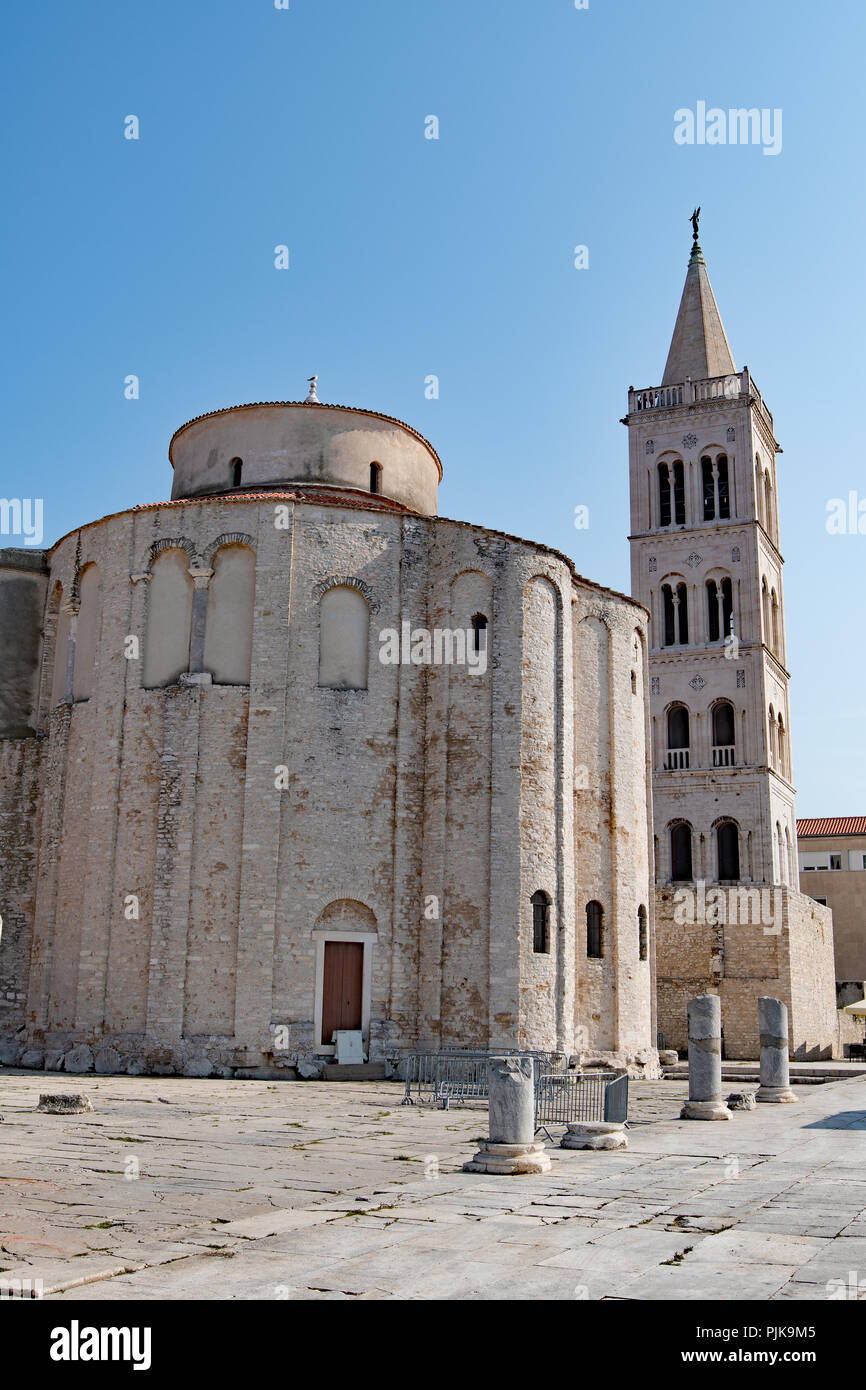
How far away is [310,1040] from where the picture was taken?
23.7 meters

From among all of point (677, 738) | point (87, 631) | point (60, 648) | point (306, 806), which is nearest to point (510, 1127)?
point (306, 806)

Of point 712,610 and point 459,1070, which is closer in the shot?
point 459,1070

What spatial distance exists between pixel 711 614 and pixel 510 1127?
4029 centimetres

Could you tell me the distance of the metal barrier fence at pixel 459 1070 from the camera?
2045 centimetres

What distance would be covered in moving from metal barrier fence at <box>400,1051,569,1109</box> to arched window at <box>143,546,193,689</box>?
9.35 meters

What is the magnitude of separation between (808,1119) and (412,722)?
456 inches

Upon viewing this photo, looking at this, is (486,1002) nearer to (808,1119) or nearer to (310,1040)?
(310,1040)

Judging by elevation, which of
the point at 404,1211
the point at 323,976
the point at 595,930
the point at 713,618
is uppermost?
the point at 713,618

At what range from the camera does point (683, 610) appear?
50.2 metres

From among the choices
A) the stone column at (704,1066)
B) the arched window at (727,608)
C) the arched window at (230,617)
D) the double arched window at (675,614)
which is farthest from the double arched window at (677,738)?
the stone column at (704,1066)

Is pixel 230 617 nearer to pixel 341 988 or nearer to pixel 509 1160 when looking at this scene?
pixel 341 988

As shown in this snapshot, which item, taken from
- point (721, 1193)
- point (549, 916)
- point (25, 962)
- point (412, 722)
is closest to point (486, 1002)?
point (549, 916)

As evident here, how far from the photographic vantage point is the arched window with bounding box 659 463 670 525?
51.2m

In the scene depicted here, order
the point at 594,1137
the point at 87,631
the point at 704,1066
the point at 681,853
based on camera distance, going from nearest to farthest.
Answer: the point at 594,1137
the point at 704,1066
the point at 87,631
the point at 681,853
